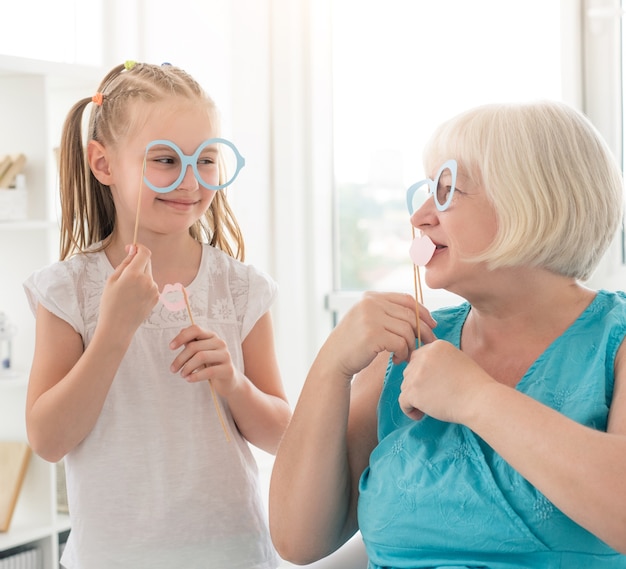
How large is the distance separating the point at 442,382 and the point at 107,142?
2.60ft

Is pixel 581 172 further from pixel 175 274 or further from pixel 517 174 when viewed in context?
pixel 175 274

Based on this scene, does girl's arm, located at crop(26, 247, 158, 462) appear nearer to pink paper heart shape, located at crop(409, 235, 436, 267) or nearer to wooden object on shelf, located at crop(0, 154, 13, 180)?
pink paper heart shape, located at crop(409, 235, 436, 267)

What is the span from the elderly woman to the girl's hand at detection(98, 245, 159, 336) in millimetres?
317

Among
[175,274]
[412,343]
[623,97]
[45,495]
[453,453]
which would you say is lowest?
[45,495]

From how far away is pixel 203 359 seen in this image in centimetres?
155

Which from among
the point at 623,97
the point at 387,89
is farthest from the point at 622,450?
the point at 387,89

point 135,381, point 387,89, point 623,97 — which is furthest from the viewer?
point 387,89

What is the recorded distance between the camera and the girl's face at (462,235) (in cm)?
140

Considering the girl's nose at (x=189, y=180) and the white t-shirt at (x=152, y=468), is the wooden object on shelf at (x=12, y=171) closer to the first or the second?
the white t-shirt at (x=152, y=468)

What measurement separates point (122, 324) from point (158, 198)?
24cm

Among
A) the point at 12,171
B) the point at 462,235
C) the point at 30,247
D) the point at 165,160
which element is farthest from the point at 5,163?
the point at 462,235

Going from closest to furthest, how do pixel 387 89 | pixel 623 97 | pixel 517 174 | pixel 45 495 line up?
pixel 517 174 → pixel 45 495 → pixel 623 97 → pixel 387 89

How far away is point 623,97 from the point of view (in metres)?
2.71

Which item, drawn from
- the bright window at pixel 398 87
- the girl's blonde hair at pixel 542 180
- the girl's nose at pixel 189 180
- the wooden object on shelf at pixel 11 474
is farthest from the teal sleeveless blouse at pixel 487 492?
the bright window at pixel 398 87
